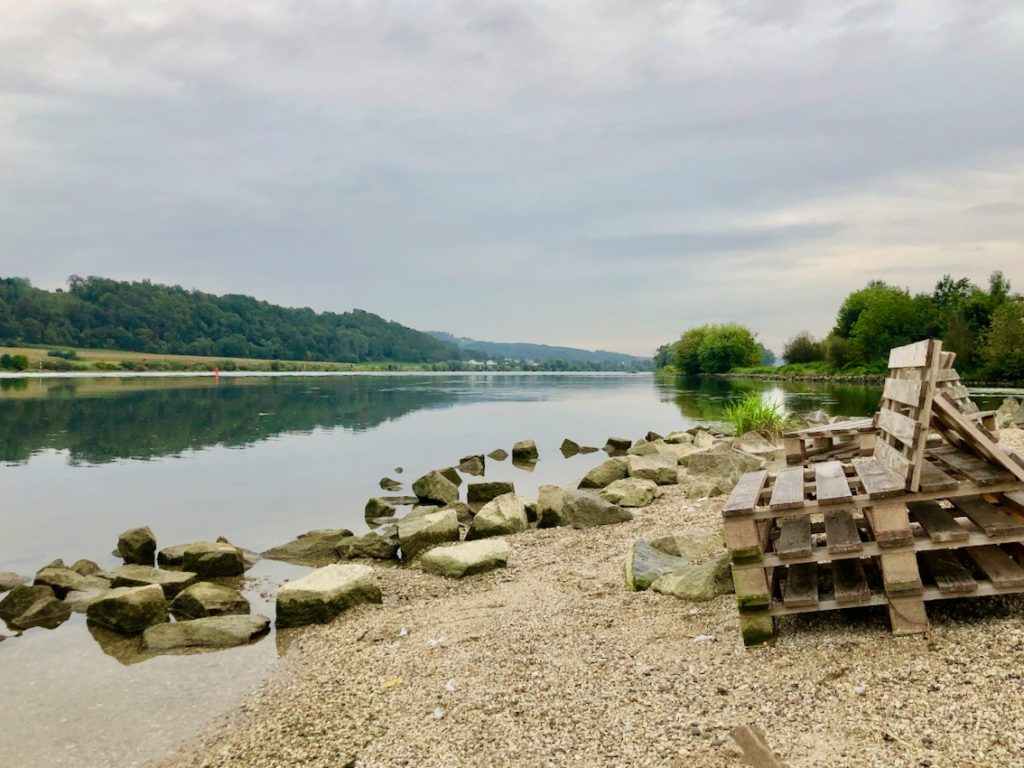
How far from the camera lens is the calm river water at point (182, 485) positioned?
6.44m

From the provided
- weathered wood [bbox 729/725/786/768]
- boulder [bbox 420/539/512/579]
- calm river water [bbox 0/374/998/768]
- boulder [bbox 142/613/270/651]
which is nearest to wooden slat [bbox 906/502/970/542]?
weathered wood [bbox 729/725/786/768]

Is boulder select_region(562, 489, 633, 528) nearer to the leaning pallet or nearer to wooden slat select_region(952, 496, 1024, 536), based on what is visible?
the leaning pallet

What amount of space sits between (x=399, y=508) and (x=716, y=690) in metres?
12.6

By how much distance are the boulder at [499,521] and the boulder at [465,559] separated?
76.2 inches

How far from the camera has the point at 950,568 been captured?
505 centimetres

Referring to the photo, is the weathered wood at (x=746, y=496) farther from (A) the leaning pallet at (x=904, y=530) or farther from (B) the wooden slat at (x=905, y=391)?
(B) the wooden slat at (x=905, y=391)

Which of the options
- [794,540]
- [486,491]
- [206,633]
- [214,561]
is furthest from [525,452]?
[794,540]

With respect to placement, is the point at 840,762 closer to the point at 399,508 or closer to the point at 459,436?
the point at 399,508

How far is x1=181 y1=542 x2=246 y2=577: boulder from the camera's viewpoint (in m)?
11.1

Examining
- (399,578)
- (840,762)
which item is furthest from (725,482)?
(840,762)

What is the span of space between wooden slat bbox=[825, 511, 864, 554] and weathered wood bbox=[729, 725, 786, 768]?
161 centimetres

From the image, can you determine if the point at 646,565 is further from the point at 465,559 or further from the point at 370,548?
the point at 370,548

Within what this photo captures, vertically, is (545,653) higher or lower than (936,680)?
lower

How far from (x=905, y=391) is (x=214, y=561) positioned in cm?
986
